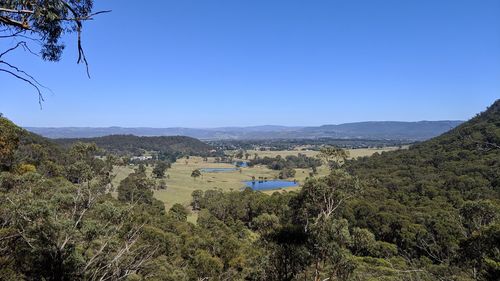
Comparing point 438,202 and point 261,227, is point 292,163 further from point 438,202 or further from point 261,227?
point 261,227

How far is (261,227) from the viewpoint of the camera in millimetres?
29359

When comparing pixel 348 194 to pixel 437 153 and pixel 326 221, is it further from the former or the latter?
pixel 437 153

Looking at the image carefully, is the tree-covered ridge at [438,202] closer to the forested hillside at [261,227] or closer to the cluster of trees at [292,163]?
the forested hillside at [261,227]

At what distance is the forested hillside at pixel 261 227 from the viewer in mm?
9086

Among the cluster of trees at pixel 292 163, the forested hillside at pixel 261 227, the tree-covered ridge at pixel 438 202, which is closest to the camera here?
the forested hillside at pixel 261 227

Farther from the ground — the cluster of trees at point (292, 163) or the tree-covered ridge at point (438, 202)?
the tree-covered ridge at point (438, 202)

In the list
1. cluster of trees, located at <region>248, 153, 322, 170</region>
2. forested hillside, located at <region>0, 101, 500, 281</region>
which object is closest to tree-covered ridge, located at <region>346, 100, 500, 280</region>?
forested hillside, located at <region>0, 101, 500, 281</region>

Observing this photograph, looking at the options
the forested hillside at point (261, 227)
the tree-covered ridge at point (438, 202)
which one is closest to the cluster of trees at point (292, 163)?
the tree-covered ridge at point (438, 202)

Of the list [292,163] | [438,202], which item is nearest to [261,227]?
[438,202]

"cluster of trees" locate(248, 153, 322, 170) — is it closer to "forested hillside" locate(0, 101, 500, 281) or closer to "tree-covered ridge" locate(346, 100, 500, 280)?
"tree-covered ridge" locate(346, 100, 500, 280)

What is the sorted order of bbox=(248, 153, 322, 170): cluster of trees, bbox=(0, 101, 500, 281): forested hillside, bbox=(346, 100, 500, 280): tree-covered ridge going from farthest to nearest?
bbox=(248, 153, 322, 170): cluster of trees, bbox=(346, 100, 500, 280): tree-covered ridge, bbox=(0, 101, 500, 281): forested hillside

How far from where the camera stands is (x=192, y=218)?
56656 mm

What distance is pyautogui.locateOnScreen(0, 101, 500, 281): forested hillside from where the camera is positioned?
909 centimetres

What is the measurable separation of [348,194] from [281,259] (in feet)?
21.9
